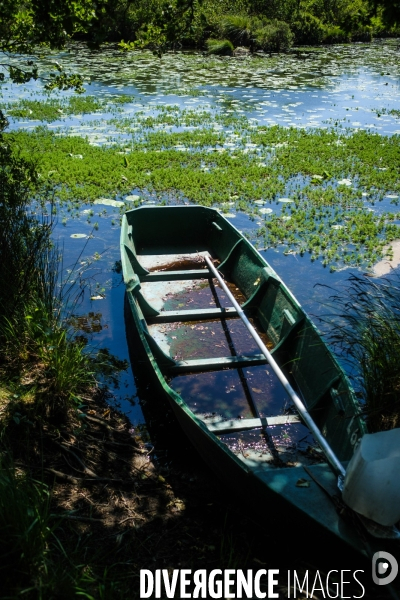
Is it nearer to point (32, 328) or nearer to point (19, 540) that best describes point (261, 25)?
point (32, 328)

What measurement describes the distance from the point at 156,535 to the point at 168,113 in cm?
1286

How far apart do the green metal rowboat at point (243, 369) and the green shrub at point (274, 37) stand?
25.1 metres

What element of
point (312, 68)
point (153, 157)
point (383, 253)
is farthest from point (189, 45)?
point (383, 253)

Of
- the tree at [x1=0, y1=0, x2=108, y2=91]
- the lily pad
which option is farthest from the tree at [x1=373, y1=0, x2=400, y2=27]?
the lily pad

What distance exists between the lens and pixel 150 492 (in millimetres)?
3775

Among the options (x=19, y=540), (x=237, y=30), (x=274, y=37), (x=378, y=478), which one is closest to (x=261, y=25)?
(x=274, y=37)

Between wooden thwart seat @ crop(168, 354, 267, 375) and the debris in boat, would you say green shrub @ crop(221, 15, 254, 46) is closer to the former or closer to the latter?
wooden thwart seat @ crop(168, 354, 267, 375)

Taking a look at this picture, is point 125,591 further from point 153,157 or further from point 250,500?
point 153,157

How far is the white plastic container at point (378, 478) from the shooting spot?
2.69m

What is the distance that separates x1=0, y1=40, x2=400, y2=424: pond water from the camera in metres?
6.92

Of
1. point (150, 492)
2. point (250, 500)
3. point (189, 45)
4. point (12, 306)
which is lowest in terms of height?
point (150, 492)

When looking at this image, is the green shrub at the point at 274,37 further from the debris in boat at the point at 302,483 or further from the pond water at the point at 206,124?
the debris in boat at the point at 302,483

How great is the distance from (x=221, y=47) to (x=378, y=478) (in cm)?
2783

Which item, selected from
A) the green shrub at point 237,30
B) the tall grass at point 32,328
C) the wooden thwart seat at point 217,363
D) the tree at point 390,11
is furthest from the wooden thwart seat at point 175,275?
the green shrub at point 237,30
